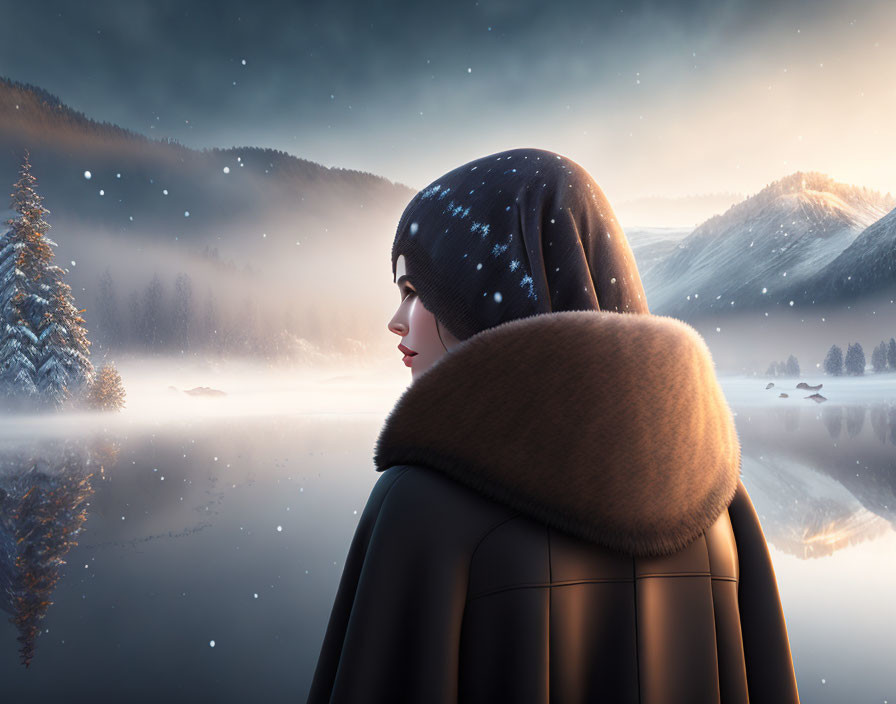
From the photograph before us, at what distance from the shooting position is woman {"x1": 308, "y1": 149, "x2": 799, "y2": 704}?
1.26ft

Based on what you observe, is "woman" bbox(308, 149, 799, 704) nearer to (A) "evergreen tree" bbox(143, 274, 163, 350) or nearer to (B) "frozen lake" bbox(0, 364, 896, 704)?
(B) "frozen lake" bbox(0, 364, 896, 704)

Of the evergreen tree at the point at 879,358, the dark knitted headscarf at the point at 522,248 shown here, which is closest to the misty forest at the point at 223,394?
the evergreen tree at the point at 879,358

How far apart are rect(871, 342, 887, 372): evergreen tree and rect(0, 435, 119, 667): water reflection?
9.81 meters

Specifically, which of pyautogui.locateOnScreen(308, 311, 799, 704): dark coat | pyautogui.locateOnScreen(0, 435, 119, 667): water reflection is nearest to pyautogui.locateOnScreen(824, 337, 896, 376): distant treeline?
pyautogui.locateOnScreen(308, 311, 799, 704): dark coat

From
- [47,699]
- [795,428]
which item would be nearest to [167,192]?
[47,699]

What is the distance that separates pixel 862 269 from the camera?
911 cm

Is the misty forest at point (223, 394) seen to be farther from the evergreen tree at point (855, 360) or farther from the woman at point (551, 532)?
the woman at point (551, 532)

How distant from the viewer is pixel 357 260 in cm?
1070

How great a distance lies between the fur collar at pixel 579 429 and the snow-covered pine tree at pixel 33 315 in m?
7.98

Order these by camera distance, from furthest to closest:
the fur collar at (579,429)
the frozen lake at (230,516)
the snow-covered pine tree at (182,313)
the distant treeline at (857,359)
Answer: the snow-covered pine tree at (182,313) → the distant treeline at (857,359) → the frozen lake at (230,516) → the fur collar at (579,429)

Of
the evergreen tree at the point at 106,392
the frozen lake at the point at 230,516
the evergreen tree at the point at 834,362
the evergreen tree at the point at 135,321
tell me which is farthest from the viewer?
the evergreen tree at the point at 135,321

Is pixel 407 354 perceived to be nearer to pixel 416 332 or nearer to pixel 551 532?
pixel 416 332

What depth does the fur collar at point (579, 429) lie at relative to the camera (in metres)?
0.38

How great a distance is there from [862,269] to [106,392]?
13.6 metres
